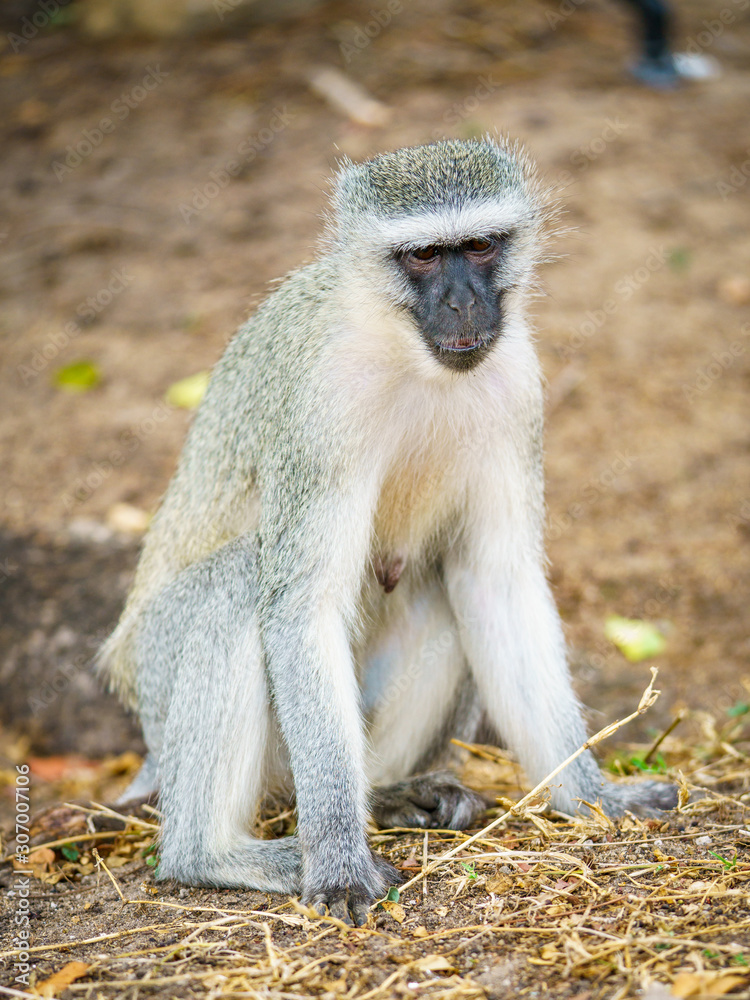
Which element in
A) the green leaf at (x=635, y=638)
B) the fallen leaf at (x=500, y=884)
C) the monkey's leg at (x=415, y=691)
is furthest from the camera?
the green leaf at (x=635, y=638)

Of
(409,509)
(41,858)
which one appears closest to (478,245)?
(409,509)

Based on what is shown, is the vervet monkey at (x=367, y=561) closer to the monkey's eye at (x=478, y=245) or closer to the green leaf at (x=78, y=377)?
the monkey's eye at (x=478, y=245)

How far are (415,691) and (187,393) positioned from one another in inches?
168

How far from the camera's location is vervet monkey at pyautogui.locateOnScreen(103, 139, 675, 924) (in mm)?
3594

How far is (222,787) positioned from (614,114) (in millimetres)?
9473

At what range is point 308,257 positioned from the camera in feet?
17.5

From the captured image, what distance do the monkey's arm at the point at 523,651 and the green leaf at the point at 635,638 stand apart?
2052 millimetres

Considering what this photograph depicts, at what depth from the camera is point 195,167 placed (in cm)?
1070

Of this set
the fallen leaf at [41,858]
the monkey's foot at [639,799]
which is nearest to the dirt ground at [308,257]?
the fallen leaf at [41,858]

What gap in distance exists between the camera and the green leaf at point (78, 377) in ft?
27.4

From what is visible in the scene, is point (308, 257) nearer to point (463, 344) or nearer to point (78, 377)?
point (463, 344)

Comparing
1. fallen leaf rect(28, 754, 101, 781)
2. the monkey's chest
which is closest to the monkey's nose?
the monkey's chest

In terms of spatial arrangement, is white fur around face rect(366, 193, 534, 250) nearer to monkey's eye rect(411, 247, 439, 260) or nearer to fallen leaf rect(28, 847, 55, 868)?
monkey's eye rect(411, 247, 439, 260)

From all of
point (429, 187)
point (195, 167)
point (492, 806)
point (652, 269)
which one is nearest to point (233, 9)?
point (195, 167)
